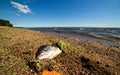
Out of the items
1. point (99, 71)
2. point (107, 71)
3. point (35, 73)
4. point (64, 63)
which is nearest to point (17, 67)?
point (35, 73)

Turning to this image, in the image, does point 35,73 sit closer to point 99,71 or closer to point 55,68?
point 55,68

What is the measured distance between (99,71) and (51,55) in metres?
2.17

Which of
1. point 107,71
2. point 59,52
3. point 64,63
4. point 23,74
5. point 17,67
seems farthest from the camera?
point 59,52

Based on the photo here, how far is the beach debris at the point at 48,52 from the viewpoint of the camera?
4.98 metres

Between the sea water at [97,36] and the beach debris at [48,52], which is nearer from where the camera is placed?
the beach debris at [48,52]

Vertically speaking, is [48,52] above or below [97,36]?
above

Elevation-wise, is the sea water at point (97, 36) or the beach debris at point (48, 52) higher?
the beach debris at point (48, 52)

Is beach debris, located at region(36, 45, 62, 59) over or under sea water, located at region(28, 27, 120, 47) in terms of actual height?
over

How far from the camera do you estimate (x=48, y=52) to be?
5.13 metres

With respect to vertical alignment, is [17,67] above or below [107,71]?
above

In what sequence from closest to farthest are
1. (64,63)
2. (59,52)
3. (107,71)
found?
(107,71)
(64,63)
(59,52)

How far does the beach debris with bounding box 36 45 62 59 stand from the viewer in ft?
16.3

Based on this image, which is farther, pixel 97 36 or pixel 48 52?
pixel 97 36

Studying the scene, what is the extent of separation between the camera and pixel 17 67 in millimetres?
4203
